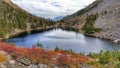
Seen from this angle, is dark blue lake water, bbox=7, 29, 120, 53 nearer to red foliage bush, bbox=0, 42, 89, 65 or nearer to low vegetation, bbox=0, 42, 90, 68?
low vegetation, bbox=0, 42, 90, 68

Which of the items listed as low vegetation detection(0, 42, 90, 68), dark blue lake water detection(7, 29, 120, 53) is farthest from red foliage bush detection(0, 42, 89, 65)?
dark blue lake water detection(7, 29, 120, 53)

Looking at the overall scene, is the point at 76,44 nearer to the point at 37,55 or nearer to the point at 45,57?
the point at 45,57

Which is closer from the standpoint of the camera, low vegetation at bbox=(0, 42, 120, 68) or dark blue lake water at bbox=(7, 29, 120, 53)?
low vegetation at bbox=(0, 42, 120, 68)

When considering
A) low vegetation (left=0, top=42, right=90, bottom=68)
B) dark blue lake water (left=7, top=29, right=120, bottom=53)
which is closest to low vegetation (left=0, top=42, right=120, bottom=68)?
low vegetation (left=0, top=42, right=90, bottom=68)

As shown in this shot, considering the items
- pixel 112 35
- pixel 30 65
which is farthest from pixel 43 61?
pixel 112 35

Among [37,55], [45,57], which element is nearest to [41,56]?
[37,55]

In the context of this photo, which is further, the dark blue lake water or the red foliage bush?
the dark blue lake water

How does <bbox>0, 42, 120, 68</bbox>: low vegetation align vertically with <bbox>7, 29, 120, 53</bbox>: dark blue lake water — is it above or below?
above

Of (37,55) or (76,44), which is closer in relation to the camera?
(37,55)

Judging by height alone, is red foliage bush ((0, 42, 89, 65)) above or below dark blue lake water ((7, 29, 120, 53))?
above

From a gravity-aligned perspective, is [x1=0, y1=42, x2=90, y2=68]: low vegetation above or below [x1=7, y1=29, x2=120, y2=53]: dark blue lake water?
above

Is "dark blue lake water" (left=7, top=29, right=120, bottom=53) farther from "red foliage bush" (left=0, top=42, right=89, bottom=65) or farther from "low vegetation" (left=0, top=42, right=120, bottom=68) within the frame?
"red foliage bush" (left=0, top=42, right=89, bottom=65)

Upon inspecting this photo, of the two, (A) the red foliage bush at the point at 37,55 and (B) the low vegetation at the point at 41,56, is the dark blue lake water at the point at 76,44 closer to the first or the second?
(B) the low vegetation at the point at 41,56

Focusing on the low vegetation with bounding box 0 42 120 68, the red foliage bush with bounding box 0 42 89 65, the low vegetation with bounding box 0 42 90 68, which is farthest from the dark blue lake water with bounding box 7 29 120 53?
the red foliage bush with bounding box 0 42 89 65
